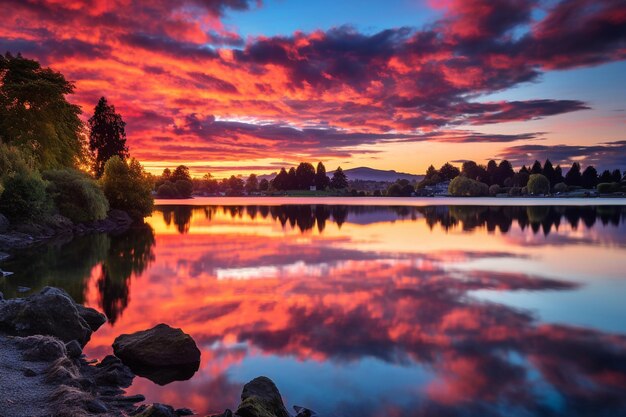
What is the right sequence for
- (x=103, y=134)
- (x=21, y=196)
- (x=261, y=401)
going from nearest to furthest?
(x=261, y=401), (x=21, y=196), (x=103, y=134)

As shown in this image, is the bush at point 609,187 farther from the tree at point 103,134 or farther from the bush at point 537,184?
the tree at point 103,134

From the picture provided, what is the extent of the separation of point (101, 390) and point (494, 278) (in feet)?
77.9

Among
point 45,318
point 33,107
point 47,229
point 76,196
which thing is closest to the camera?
point 45,318

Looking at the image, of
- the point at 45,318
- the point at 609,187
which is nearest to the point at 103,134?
the point at 45,318

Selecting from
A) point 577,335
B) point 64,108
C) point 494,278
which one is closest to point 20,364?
point 577,335

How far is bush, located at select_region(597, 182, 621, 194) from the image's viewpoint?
647 feet

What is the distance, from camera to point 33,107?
2279 inches

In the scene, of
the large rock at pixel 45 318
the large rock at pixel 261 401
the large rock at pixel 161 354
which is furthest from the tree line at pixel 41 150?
the large rock at pixel 261 401

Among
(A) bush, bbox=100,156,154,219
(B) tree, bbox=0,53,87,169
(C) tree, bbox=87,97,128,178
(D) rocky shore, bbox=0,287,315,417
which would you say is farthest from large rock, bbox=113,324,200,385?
(C) tree, bbox=87,97,128,178

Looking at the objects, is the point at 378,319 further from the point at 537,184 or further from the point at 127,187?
the point at 537,184

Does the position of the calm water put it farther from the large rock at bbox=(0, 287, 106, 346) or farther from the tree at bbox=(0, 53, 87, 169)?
the tree at bbox=(0, 53, 87, 169)

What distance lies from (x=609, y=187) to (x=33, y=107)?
215m

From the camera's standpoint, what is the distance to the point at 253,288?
1029 inches

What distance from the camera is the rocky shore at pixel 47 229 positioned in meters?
41.6
